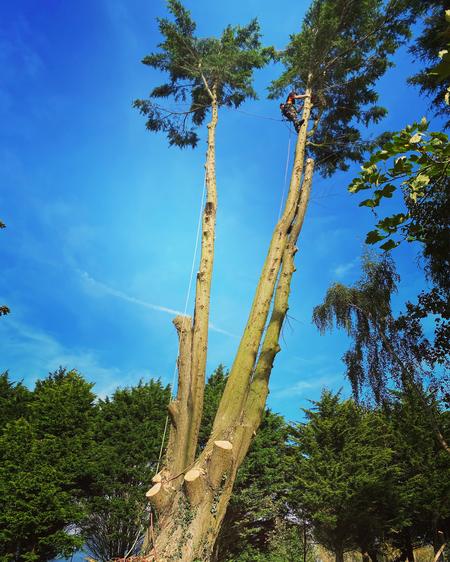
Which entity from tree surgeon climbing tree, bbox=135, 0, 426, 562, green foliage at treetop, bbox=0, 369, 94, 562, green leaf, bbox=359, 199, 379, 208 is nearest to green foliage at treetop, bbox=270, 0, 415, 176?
tree surgeon climbing tree, bbox=135, 0, 426, 562

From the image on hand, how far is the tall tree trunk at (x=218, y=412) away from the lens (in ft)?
12.6

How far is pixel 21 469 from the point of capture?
1301 cm

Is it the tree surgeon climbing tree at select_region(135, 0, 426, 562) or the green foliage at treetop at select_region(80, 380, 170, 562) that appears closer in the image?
the tree surgeon climbing tree at select_region(135, 0, 426, 562)

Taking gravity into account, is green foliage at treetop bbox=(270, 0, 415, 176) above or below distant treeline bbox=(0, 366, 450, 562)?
above

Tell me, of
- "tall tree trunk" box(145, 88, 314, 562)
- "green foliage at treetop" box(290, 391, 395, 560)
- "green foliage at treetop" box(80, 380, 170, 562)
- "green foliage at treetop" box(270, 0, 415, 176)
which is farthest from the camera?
"green foliage at treetop" box(290, 391, 395, 560)

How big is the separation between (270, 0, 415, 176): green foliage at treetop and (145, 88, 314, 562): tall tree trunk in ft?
7.57

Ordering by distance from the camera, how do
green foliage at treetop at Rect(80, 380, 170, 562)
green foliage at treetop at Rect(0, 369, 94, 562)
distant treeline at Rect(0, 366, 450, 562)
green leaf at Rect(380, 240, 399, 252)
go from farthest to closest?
green foliage at treetop at Rect(80, 380, 170, 562), distant treeline at Rect(0, 366, 450, 562), green foliage at treetop at Rect(0, 369, 94, 562), green leaf at Rect(380, 240, 399, 252)

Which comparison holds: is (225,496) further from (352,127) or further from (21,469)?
(21,469)

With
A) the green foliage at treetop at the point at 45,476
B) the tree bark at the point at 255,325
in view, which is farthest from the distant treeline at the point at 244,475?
the tree bark at the point at 255,325

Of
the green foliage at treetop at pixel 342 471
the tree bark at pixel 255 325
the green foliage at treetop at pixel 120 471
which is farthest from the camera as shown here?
the green foliage at treetop at pixel 342 471

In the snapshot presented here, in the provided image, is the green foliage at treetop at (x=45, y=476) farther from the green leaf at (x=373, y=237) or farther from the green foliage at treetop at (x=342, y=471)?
the green leaf at (x=373, y=237)

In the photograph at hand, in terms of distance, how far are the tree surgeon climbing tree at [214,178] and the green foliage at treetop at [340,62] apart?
0.02 m

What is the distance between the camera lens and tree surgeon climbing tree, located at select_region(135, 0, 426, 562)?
158 inches

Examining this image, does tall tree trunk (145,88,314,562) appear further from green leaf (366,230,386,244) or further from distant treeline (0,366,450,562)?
distant treeline (0,366,450,562)
